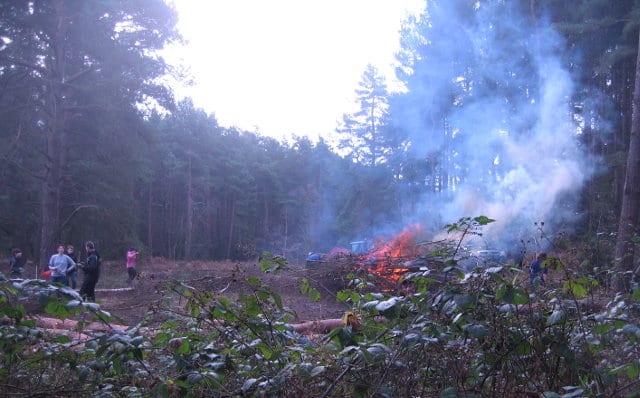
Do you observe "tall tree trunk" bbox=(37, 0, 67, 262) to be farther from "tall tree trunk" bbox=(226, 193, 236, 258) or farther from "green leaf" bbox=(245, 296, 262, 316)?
"tall tree trunk" bbox=(226, 193, 236, 258)

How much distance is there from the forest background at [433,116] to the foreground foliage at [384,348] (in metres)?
10.0

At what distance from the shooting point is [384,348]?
2.25 metres

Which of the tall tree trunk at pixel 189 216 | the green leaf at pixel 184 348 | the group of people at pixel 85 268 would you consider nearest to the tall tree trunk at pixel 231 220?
the tall tree trunk at pixel 189 216

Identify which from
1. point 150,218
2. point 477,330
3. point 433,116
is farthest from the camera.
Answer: point 150,218

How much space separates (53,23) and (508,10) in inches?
755

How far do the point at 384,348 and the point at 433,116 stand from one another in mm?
28159

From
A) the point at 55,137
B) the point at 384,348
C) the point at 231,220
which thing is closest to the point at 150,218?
the point at 231,220

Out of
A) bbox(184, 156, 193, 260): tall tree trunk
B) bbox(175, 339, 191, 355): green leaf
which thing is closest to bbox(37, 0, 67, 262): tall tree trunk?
bbox(175, 339, 191, 355): green leaf

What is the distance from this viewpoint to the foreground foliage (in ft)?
7.89

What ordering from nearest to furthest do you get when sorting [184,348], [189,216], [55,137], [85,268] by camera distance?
[184,348]
[85,268]
[55,137]
[189,216]

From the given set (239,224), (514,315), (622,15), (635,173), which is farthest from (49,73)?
(239,224)

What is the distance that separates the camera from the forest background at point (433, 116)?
1919 centimetres

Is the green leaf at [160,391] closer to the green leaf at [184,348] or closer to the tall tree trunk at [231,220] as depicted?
the green leaf at [184,348]

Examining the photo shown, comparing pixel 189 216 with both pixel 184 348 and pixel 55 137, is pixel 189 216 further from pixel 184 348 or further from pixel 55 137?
pixel 184 348
